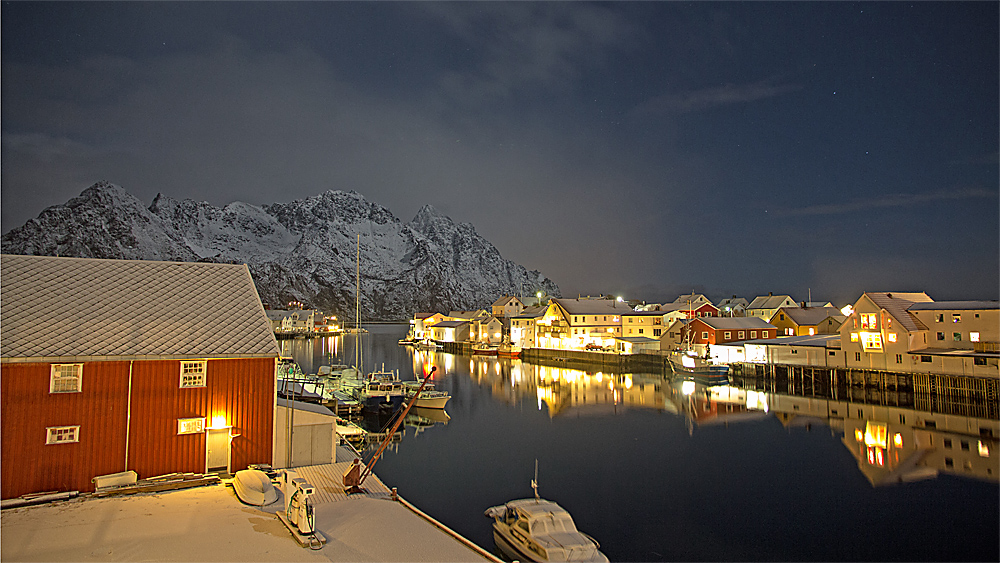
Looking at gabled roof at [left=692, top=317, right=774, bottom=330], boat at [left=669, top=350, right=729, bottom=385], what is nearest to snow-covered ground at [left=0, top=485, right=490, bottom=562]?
boat at [left=669, top=350, right=729, bottom=385]

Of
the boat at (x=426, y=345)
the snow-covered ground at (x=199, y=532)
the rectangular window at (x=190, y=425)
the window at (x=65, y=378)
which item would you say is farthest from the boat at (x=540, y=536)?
the boat at (x=426, y=345)

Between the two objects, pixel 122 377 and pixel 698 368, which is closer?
pixel 122 377

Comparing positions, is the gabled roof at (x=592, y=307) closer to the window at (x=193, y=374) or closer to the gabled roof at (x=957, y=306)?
the gabled roof at (x=957, y=306)

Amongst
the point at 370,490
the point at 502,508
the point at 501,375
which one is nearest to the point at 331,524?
the point at 370,490

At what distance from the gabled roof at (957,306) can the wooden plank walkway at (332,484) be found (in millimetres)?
47371

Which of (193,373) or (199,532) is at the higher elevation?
(193,373)

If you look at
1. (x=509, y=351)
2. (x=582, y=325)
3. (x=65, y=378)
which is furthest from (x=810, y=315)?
(x=65, y=378)

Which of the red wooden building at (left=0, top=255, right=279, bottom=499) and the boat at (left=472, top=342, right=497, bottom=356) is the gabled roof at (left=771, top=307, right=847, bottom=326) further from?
the red wooden building at (left=0, top=255, right=279, bottom=499)

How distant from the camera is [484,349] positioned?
86812 millimetres

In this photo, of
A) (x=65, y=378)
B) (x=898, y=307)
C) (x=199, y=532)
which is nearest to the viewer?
(x=199, y=532)

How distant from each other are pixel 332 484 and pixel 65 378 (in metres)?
7.52

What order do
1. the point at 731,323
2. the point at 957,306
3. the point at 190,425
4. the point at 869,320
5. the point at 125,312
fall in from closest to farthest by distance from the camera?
the point at 190,425 < the point at 125,312 < the point at 957,306 < the point at 869,320 < the point at 731,323

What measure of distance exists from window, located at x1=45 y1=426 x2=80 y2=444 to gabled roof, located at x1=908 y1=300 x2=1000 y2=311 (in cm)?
5490

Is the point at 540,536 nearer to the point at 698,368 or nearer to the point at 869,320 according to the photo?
the point at 698,368
